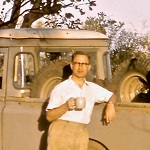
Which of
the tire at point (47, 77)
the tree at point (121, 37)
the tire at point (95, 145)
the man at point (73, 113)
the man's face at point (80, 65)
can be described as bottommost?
the tire at point (95, 145)

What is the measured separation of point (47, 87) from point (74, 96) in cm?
145

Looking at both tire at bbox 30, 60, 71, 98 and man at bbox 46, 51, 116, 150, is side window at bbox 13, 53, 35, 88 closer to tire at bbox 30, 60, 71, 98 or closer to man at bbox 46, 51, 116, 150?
tire at bbox 30, 60, 71, 98

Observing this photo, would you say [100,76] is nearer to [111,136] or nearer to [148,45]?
[111,136]

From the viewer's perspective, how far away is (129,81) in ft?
21.4

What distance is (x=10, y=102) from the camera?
6645 mm

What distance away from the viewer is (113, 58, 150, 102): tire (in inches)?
254

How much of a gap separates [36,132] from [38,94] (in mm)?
655

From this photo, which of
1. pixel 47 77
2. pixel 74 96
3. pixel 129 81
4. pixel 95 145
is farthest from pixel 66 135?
pixel 47 77

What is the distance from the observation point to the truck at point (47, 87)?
580 centimetres

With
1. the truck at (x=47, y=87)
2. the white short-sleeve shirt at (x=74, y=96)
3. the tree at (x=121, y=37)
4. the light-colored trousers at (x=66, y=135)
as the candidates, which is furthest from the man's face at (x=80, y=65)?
the tree at (x=121, y=37)

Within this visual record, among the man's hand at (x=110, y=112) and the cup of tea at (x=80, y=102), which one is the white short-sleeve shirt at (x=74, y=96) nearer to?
the man's hand at (x=110, y=112)

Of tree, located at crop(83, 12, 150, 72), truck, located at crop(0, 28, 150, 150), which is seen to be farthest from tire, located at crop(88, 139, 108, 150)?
tree, located at crop(83, 12, 150, 72)

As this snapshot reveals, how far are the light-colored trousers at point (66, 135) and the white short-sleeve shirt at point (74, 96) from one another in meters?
0.07

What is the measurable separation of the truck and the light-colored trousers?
46cm
